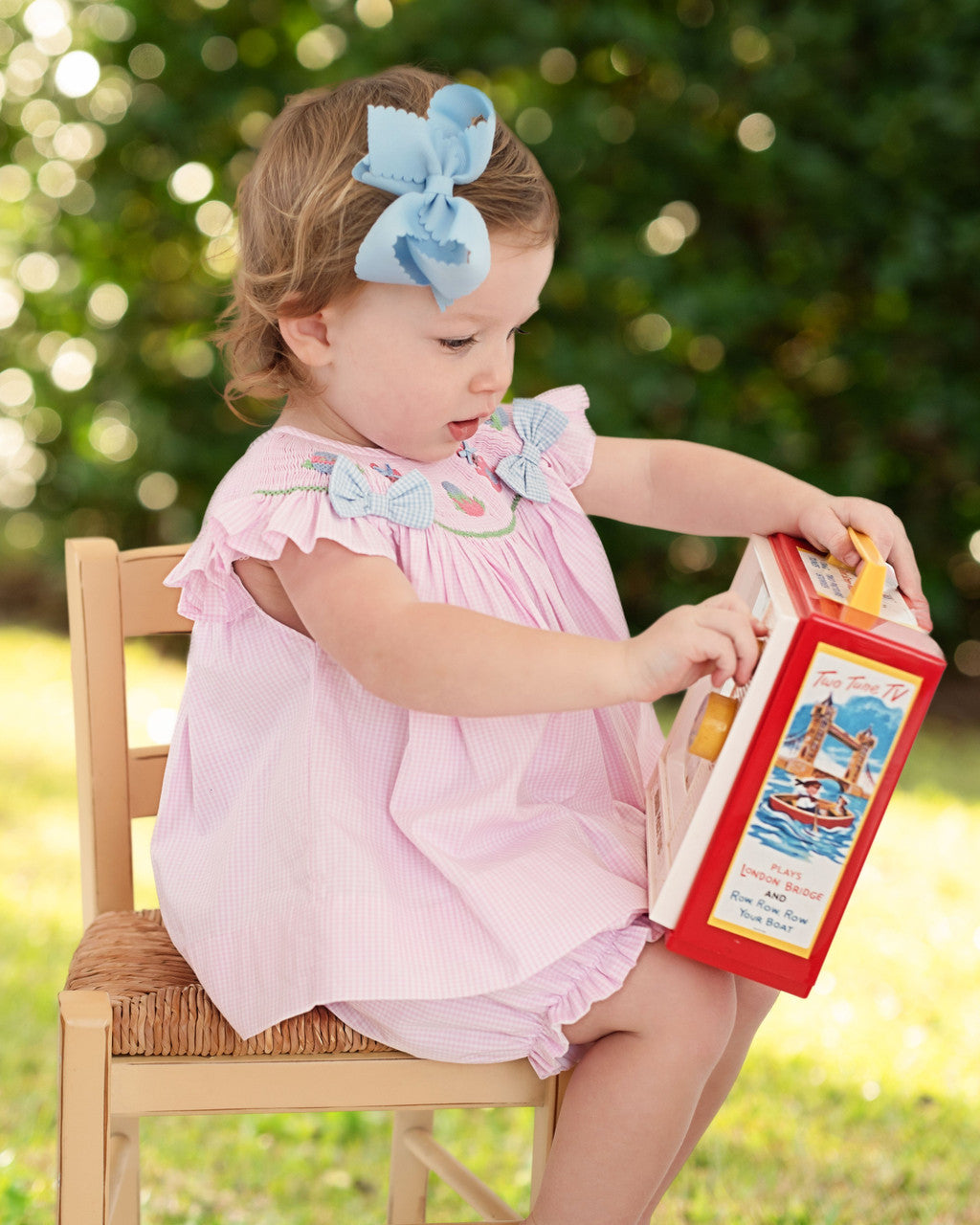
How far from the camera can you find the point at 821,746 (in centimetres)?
95

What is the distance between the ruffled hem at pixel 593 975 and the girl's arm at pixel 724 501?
0.37m

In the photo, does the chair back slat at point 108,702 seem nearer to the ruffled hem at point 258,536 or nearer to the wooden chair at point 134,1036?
the wooden chair at point 134,1036

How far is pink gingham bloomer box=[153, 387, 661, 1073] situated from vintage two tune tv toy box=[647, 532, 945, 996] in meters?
0.10

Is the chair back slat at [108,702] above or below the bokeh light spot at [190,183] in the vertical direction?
below

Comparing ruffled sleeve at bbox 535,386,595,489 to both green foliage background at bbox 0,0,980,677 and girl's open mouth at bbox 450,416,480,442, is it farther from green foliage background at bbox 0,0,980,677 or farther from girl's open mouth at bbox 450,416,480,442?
green foliage background at bbox 0,0,980,677

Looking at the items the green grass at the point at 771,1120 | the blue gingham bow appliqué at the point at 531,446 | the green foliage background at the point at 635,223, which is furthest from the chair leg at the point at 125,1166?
the green foliage background at the point at 635,223

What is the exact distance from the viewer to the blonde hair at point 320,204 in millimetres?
1108

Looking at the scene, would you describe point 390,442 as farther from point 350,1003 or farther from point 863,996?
point 863,996

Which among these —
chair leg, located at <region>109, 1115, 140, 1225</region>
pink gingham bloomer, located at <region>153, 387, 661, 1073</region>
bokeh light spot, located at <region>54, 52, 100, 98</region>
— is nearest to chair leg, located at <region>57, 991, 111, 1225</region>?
pink gingham bloomer, located at <region>153, 387, 661, 1073</region>

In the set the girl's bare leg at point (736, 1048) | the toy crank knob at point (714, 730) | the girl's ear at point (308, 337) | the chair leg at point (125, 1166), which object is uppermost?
the girl's ear at point (308, 337)

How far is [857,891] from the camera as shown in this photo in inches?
101

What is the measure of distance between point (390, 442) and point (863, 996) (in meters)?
1.45

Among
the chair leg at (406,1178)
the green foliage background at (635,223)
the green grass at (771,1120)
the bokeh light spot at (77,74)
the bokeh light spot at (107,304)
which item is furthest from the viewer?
the bokeh light spot at (107,304)

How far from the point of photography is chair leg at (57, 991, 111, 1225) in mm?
1003
